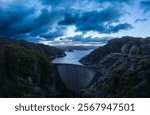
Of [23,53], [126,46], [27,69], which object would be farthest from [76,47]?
[23,53]

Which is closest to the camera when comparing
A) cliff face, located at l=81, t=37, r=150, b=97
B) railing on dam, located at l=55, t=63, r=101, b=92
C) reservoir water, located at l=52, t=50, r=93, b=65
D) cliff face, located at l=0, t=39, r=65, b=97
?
reservoir water, located at l=52, t=50, r=93, b=65

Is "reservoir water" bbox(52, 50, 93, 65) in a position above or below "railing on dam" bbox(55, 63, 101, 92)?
above

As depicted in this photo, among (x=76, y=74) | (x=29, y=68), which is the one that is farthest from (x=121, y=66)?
(x=29, y=68)

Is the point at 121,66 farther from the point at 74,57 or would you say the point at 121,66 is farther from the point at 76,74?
the point at 74,57

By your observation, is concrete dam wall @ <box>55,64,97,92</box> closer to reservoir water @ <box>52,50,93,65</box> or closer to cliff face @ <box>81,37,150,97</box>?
reservoir water @ <box>52,50,93,65</box>

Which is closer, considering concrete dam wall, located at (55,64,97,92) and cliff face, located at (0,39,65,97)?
concrete dam wall, located at (55,64,97,92)

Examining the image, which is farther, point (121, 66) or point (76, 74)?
point (121, 66)

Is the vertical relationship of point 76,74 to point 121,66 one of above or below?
below

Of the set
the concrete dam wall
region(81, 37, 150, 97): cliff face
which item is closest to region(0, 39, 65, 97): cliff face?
the concrete dam wall
